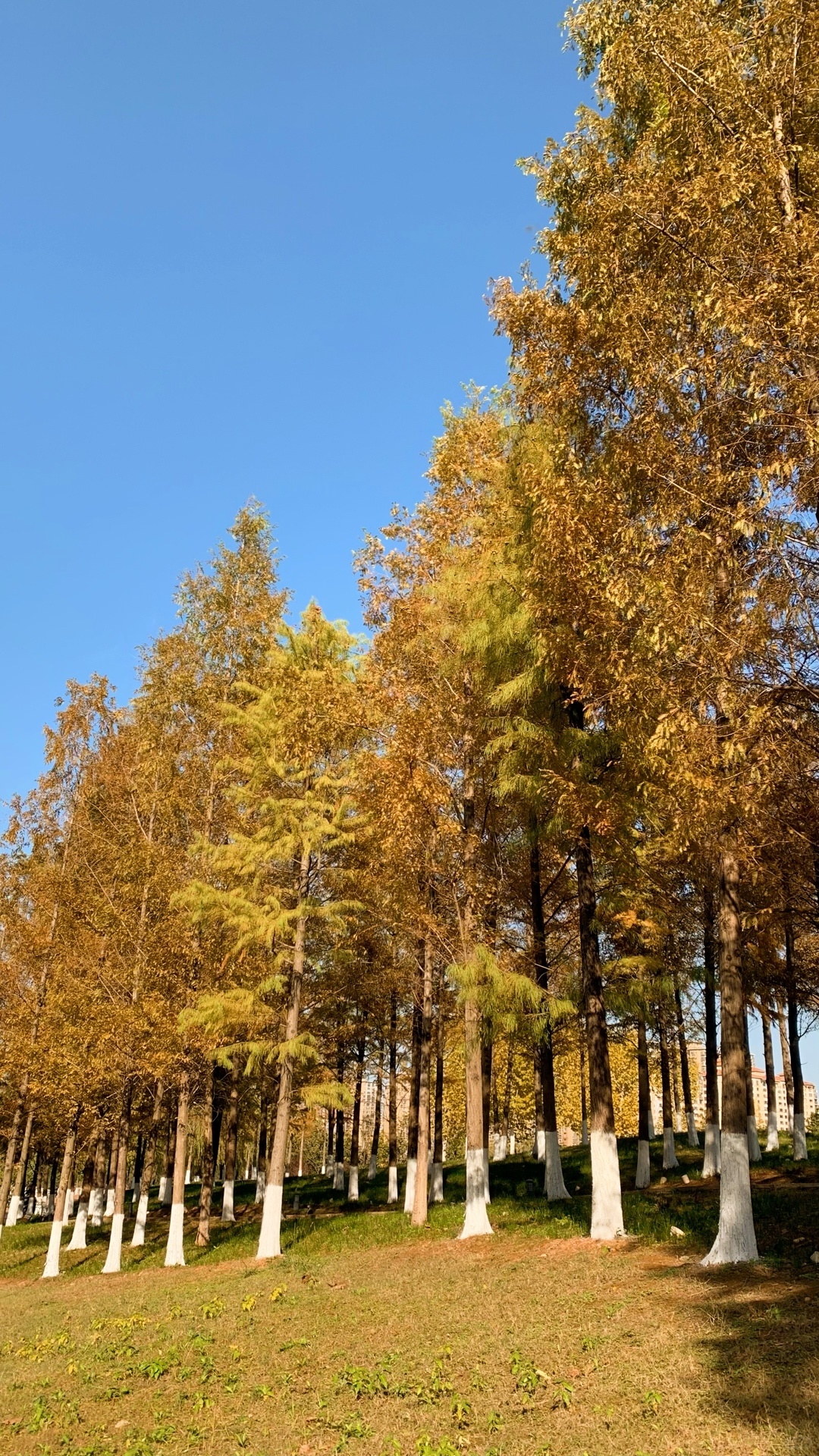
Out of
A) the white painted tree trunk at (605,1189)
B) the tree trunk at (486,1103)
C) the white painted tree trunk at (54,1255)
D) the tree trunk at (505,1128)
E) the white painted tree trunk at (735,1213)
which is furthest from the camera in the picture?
the tree trunk at (505,1128)

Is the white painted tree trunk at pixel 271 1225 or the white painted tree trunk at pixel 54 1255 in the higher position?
the white painted tree trunk at pixel 271 1225

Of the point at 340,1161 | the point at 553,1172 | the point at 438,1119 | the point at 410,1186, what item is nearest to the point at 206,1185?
the point at 410,1186

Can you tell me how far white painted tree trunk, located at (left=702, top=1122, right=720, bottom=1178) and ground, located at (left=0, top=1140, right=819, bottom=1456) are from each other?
3.58m

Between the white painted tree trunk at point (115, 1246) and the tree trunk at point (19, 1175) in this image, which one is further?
the tree trunk at point (19, 1175)

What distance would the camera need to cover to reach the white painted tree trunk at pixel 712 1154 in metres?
19.6

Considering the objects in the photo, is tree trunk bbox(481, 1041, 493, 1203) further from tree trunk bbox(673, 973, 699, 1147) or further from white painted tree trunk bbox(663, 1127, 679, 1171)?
tree trunk bbox(673, 973, 699, 1147)

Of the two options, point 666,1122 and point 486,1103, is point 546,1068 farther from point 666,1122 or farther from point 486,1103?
point 666,1122

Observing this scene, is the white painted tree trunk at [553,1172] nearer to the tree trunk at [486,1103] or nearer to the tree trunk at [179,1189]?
the tree trunk at [486,1103]

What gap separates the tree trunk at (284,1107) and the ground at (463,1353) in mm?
2096

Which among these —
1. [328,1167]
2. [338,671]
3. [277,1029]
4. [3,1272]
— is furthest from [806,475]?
[328,1167]

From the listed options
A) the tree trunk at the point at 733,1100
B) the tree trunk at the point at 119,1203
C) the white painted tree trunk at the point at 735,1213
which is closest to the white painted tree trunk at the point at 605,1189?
the tree trunk at the point at 733,1100

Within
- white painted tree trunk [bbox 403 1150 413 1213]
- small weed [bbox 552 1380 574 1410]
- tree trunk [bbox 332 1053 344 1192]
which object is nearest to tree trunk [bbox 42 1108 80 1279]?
white painted tree trunk [bbox 403 1150 413 1213]

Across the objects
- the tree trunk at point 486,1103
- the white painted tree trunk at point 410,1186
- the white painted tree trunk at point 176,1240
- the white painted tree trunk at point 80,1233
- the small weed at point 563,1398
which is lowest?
the white painted tree trunk at point 80,1233

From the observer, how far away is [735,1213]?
10.6 meters
